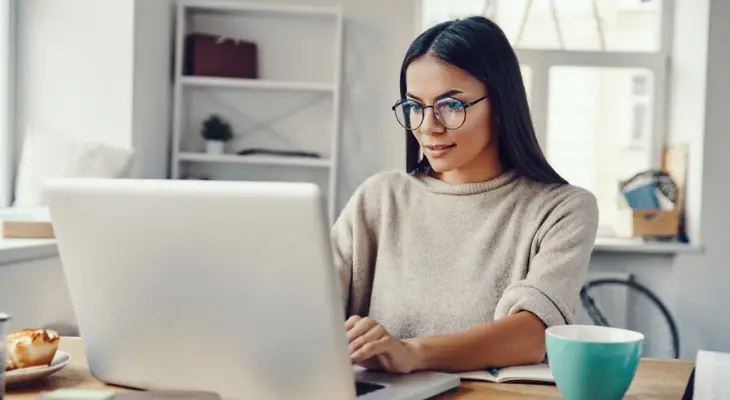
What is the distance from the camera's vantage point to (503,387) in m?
1.04

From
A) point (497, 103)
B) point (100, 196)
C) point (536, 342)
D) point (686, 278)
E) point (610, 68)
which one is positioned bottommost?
point (686, 278)

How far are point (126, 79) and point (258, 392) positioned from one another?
253cm

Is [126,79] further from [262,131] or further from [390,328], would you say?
[390,328]

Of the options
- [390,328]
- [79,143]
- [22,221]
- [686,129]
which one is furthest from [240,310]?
[686,129]

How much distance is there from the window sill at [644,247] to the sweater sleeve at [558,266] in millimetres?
2185

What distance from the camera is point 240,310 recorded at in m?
0.84

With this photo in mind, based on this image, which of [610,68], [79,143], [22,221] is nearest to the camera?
[22,221]

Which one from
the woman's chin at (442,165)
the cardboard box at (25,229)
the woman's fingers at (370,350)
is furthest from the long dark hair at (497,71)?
the cardboard box at (25,229)

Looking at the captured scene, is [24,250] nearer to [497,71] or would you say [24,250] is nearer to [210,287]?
[497,71]

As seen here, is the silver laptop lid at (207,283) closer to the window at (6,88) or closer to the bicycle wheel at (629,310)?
the window at (6,88)

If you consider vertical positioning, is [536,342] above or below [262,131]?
below

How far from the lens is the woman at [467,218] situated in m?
1.32

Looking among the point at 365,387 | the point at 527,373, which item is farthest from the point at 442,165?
the point at 365,387

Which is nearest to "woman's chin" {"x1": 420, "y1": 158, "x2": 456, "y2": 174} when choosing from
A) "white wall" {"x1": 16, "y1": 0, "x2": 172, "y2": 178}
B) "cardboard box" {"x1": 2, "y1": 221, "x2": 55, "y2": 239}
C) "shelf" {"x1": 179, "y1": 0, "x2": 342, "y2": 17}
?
"cardboard box" {"x1": 2, "y1": 221, "x2": 55, "y2": 239}
